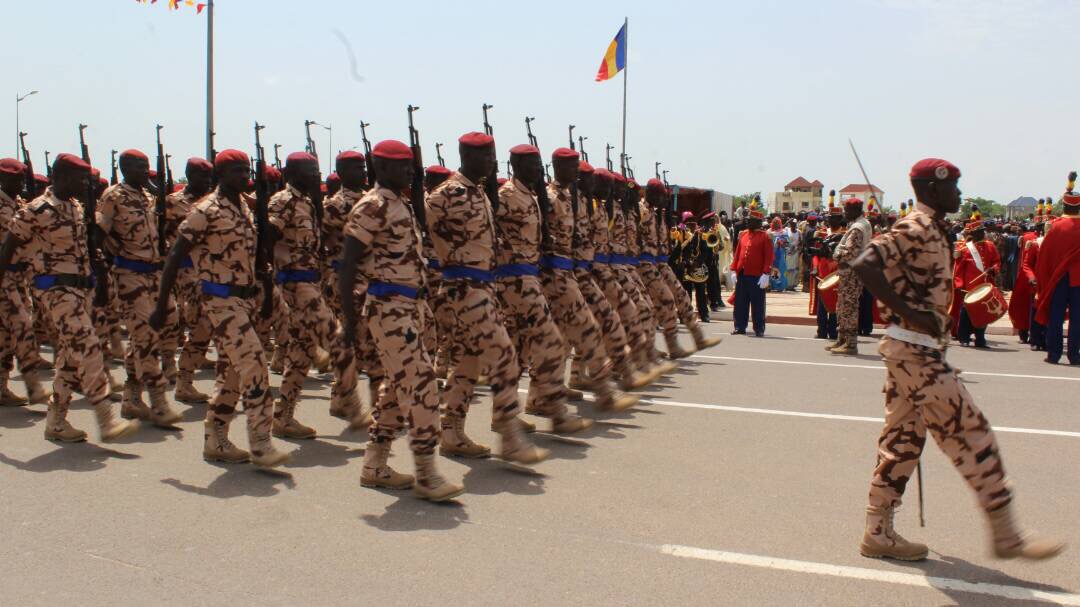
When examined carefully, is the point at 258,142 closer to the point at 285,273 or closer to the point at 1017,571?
the point at 285,273

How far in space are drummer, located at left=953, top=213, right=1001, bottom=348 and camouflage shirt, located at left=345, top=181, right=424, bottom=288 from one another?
32.4 feet

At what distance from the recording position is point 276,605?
400 centimetres

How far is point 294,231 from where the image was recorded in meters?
7.41

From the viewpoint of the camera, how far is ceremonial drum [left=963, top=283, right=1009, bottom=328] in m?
12.5

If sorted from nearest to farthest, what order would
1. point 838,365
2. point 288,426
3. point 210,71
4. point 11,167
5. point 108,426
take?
point 108,426, point 288,426, point 11,167, point 838,365, point 210,71

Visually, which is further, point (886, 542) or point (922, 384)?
point (886, 542)

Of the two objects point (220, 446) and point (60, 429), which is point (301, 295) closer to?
point (220, 446)

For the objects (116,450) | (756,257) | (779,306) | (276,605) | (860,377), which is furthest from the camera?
(779,306)

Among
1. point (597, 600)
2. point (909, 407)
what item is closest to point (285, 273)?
point (597, 600)

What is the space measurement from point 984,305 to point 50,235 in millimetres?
10905

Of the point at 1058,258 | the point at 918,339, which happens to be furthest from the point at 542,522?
the point at 1058,258

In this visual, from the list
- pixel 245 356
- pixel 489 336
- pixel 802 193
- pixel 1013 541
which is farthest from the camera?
pixel 802 193

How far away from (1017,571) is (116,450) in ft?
18.4

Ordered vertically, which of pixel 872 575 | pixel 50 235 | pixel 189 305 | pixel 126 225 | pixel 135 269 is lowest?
pixel 872 575
